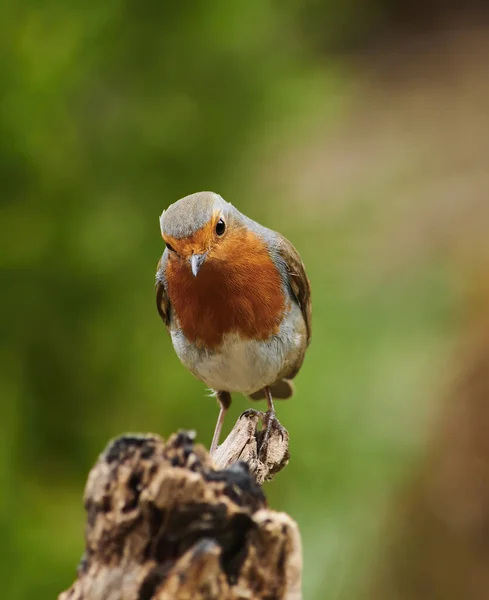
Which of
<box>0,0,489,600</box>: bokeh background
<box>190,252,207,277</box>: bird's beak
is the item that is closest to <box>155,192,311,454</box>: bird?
<box>190,252,207,277</box>: bird's beak

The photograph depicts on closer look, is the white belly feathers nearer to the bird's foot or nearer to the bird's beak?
the bird's foot

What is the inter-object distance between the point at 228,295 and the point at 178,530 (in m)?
1.56

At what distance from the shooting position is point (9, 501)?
4562 millimetres

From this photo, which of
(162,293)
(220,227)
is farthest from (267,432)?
(220,227)

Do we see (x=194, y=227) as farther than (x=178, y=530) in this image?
Yes

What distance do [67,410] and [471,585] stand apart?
164 inches

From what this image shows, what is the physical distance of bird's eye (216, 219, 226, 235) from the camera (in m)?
3.07

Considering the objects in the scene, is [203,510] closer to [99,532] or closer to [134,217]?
[99,532]

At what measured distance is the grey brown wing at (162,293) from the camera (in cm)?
346

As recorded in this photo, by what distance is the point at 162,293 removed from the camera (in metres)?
3.53

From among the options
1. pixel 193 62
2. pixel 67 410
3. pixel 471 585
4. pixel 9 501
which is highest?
pixel 193 62

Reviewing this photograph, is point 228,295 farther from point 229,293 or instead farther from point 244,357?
point 244,357

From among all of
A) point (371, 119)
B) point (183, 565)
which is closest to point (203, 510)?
point (183, 565)

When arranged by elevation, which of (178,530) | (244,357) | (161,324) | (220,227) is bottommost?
(178,530)
